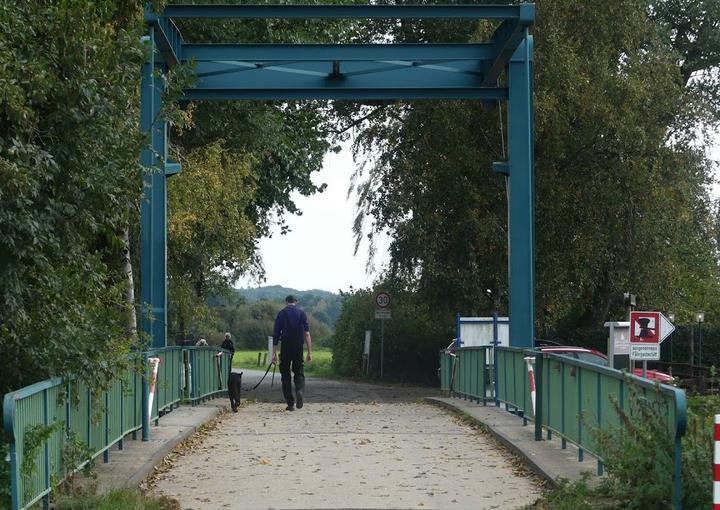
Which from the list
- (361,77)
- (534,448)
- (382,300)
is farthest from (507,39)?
(382,300)

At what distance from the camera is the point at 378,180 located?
35656 mm

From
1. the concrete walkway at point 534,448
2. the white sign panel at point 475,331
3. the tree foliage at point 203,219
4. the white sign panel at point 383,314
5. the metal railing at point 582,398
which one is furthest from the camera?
the white sign panel at point 383,314

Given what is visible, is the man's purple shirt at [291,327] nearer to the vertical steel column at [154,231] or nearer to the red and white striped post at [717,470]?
the vertical steel column at [154,231]

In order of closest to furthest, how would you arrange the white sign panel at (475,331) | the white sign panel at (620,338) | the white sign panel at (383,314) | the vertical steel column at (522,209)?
the vertical steel column at (522,209) < the white sign panel at (620,338) < the white sign panel at (475,331) < the white sign panel at (383,314)

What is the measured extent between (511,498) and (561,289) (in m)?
22.7

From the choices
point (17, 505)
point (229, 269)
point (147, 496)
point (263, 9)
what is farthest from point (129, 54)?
point (229, 269)

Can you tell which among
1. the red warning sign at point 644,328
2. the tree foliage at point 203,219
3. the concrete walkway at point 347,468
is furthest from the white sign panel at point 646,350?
the tree foliage at point 203,219

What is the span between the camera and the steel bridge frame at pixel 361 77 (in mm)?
20141

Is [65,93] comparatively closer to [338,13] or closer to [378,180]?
[338,13]

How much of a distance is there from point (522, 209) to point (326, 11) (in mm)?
4640

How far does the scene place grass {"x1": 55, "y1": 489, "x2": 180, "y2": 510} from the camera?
9.18 meters

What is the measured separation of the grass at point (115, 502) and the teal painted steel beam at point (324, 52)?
12808 millimetres

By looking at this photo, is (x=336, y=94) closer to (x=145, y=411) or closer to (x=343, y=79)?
(x=343, y=79)

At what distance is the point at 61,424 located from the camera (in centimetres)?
948
